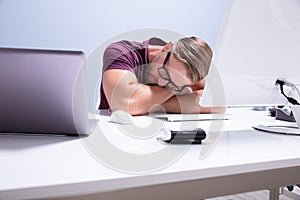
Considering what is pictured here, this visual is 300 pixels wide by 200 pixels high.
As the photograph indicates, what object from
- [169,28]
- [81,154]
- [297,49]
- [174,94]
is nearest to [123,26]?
[169,28]

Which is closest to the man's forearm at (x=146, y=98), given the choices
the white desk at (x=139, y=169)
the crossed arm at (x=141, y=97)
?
the crossed arm at (x=141, y=97)

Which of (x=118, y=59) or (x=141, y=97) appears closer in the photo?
(x=141, y=97)

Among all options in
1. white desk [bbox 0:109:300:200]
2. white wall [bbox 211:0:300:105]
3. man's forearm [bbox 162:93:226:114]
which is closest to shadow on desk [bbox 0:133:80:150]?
white desk [bbox 0:109:300:200]

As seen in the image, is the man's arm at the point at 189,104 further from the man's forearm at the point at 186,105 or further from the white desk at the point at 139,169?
the white desk at the point at 139,169

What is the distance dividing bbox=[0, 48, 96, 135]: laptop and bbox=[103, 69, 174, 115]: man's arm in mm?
463

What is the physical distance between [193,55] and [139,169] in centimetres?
76

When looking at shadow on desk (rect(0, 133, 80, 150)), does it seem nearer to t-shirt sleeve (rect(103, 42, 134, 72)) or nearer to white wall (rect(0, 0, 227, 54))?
t-shirt sleeve (rect(103, 42, 134, 72))

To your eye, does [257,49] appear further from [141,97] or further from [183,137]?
[141,97]

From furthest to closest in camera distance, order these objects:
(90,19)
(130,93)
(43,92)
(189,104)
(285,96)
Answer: (90,19)
(189,104)
(130,93)
(285,96)
(43,92)

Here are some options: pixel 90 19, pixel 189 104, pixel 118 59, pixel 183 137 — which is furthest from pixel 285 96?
pixel 90 19

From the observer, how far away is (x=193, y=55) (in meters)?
1.09

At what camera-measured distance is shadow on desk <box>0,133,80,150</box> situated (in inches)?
20.3

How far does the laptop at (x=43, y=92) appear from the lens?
503 millimetres

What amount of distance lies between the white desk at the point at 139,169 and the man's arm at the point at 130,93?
41 cm
